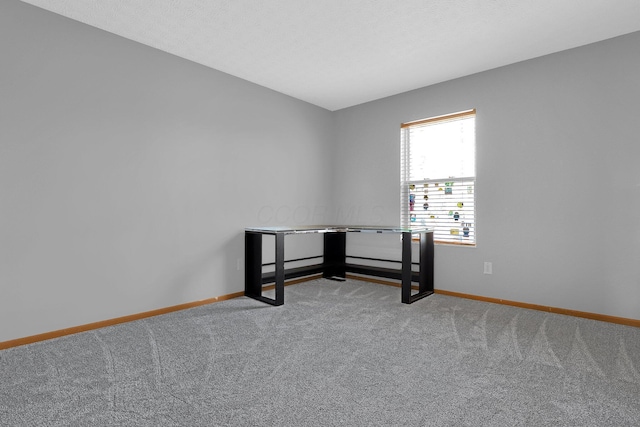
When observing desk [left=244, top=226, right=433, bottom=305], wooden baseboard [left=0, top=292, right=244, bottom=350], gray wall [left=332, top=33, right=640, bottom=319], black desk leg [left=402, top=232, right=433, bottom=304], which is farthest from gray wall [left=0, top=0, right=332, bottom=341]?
gray wall [left=332, top=33, right=640, bottom=319]

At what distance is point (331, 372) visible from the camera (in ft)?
6.12

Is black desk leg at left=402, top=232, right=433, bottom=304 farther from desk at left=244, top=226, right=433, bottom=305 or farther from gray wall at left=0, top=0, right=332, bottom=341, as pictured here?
gray wall at left=0, top=0, right=332, bottom=341

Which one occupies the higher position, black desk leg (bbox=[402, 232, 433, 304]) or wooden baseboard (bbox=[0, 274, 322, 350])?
black desk leg (bbox=[402, 232, 433, 304])

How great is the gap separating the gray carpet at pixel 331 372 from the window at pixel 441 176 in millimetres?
1134

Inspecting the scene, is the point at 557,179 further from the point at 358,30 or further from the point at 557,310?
the point at 358,30

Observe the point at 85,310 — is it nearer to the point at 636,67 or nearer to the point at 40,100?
the point at 40,100

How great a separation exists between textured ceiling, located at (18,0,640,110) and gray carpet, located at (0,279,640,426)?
2369 millimetres

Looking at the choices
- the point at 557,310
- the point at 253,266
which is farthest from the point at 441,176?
the point at 253,266

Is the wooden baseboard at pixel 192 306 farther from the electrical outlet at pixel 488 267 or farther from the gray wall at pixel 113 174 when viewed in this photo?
the electrical outlet at pixel 488 267

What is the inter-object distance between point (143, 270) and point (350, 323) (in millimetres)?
1854

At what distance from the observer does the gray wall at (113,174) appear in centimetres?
228

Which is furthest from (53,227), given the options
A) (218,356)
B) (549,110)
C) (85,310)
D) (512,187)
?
(549,110)

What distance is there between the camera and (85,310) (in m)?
2.54

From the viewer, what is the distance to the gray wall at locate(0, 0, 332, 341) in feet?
7.47
